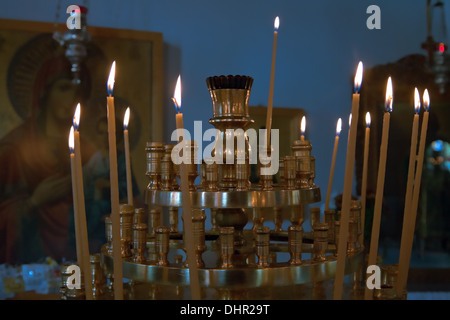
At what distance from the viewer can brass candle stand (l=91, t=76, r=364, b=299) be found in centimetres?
59

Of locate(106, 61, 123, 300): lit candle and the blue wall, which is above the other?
the blue wall

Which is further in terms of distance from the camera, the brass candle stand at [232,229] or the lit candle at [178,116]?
the brass candle stand at [232,229]

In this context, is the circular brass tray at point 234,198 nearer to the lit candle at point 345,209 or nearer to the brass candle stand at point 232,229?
the brass candle stand at point 232,229

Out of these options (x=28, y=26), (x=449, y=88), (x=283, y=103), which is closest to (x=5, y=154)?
(x=28, y=26)

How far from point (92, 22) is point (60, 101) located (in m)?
0.39

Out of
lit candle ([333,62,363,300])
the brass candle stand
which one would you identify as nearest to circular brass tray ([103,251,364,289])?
the brass candle stand

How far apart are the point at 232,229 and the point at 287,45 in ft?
6.15

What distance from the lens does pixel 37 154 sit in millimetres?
2121

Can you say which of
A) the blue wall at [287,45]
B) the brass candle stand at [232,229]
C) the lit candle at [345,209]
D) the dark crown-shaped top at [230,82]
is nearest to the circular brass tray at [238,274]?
the brass candle stand at [232,229]

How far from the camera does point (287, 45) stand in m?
2.35

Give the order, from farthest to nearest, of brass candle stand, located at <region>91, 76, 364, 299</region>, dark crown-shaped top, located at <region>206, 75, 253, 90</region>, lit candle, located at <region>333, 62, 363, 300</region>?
dark crown-shaped top, located at <region>206, 75, 253, 90</region>
brass candle stand, located at <region>91, 76, 364, 299</region>
lit candle, located at <region>333, 62, 363, 300</region>

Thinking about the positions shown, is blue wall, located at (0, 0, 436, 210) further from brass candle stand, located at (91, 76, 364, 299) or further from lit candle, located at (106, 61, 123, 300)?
lit candle, located at (106, 61, 123, 300)

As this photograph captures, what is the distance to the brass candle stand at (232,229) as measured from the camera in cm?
59

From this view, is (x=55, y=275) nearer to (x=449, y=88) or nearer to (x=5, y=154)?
(x=5, y=154)
